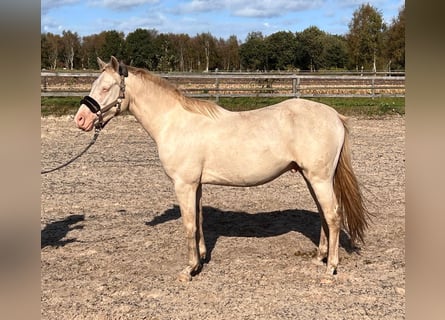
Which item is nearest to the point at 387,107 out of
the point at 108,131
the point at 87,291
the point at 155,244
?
the point at 108,131

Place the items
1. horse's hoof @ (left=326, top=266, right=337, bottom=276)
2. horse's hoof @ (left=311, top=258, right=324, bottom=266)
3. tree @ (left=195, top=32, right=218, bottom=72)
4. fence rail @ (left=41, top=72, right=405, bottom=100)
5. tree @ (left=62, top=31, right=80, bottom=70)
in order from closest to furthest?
horse's hoof @ (left=326, top=266, right=337, bottom=276) → horse's hoof @ (left=311, top=258, right=324, bottom=266) → fence rail @ (left=41, top=72, right=405, bottom=100) → tree @ (left=62, top=31, right=80, bottom=70) → tree @ (left=195, top=32, right=218, bottom=72)

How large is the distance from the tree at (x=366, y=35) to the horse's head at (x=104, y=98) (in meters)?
25.4

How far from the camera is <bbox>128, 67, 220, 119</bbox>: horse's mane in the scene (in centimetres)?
389

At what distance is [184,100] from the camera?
12.9ft

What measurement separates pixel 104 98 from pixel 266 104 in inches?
503

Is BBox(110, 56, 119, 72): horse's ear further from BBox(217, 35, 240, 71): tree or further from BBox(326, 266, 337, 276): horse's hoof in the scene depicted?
BBox(217, 35, 240, 71): tree

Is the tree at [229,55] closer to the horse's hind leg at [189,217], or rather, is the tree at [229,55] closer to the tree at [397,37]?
the tree at [397,37]

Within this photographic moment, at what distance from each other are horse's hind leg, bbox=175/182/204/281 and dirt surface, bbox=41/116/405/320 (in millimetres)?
99

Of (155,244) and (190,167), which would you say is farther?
(155,244)

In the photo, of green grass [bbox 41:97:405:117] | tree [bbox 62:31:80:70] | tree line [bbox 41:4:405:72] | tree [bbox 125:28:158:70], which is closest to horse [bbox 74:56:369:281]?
green grass [bbox 41:97:405:117]

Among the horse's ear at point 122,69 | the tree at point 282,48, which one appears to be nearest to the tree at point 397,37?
the horse's ear at point 122,69
